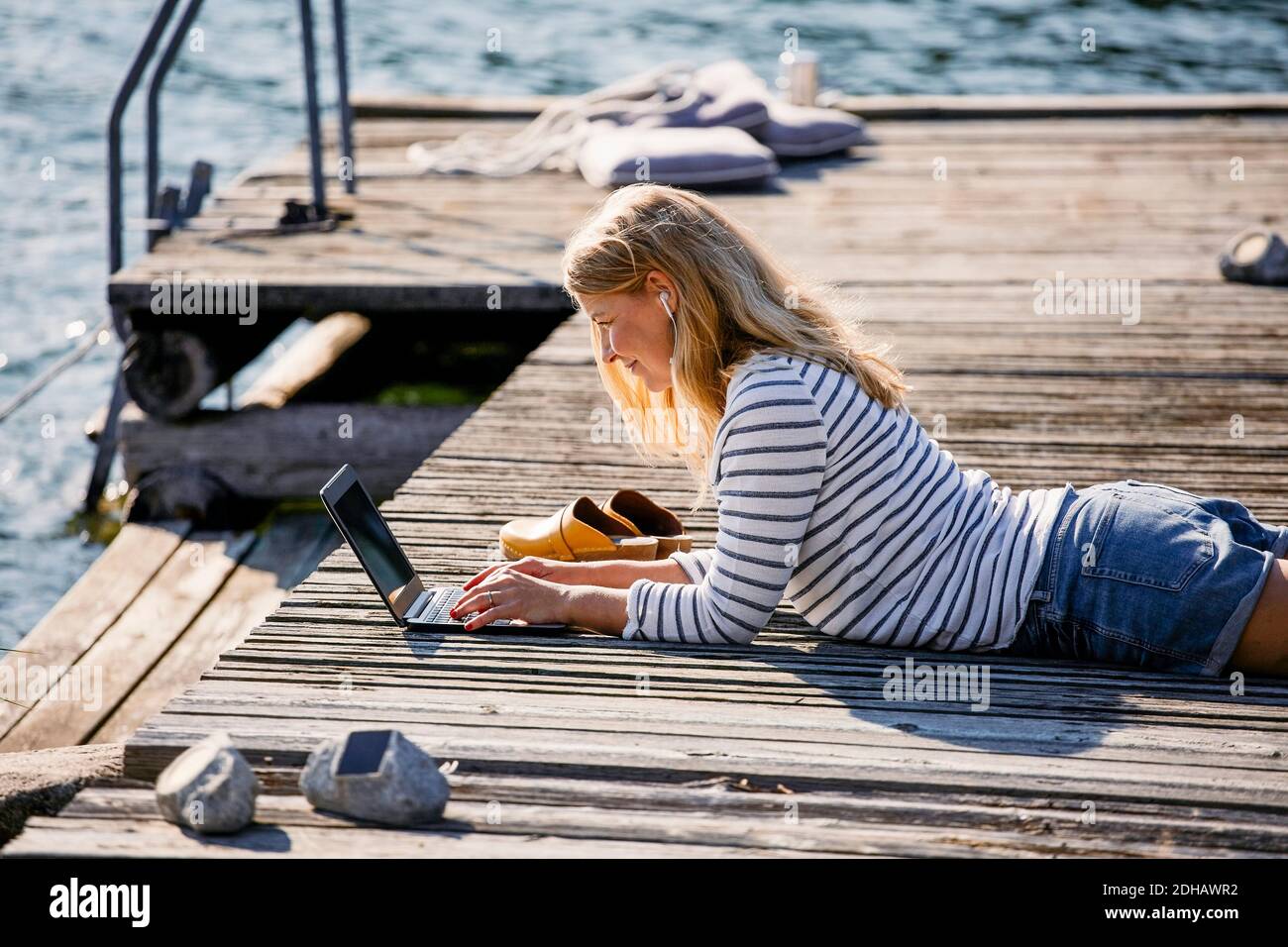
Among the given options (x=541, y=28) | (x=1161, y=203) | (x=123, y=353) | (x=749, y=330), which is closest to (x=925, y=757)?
(x=749, y=330)

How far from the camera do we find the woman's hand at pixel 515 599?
3062mm

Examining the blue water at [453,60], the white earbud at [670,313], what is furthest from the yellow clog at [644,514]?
the blue water at [453,60]

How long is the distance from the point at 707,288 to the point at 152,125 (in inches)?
171

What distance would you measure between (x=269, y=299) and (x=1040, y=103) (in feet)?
17.1

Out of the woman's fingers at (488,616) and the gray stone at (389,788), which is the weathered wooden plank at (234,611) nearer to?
the woman's fingers at (488,616)

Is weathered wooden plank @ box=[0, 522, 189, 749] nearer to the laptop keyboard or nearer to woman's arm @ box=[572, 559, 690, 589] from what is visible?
the laptop keyboard

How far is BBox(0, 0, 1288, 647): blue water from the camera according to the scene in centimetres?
1187

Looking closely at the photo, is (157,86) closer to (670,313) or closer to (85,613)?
(85,613)

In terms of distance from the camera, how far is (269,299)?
5.93 meters

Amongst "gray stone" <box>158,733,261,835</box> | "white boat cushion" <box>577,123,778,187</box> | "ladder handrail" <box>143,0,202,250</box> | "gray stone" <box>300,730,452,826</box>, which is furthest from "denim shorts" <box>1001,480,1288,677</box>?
"ladder handrail" <box>143,0,202,250</box>

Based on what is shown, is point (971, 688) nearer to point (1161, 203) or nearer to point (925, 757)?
point (925, 757)

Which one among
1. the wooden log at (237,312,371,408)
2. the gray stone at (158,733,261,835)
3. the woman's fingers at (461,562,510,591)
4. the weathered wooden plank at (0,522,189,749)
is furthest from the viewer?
the wooden log at (237,312,371,408)

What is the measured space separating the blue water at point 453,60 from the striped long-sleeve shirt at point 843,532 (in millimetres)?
7694

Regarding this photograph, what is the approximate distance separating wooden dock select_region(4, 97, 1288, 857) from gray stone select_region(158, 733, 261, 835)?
0.04 metres
